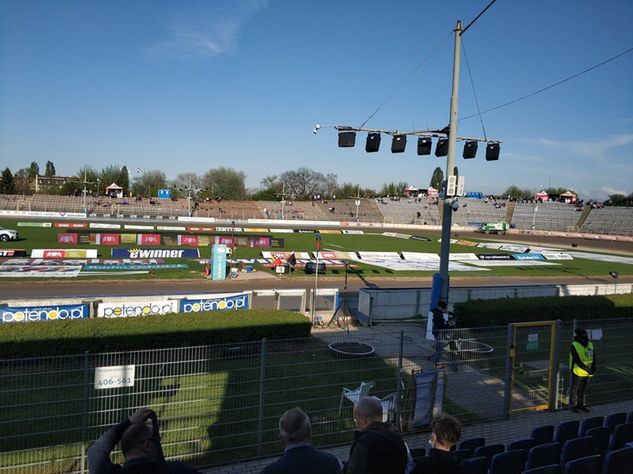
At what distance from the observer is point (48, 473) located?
6340 mm

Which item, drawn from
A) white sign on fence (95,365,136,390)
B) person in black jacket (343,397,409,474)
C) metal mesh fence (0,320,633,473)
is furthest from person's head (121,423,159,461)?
white sign on fence (95,365,136,390)

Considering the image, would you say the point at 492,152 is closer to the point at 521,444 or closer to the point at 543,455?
the point at 521,444

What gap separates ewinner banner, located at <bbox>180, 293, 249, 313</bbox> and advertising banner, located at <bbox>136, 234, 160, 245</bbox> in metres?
27.0

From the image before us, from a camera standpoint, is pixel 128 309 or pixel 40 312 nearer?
pixel 40 312

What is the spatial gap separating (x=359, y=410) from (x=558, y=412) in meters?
7.88

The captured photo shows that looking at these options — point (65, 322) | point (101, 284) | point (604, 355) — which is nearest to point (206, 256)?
point (101, 284)

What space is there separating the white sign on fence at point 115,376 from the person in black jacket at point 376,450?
3.74 m

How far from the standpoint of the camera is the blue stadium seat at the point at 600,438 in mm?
6339

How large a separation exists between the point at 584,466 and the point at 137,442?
185 inches

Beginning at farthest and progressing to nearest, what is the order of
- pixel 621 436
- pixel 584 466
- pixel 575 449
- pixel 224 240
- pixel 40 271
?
1. pixel 224 240
2. pixel 40 271
3. pixel 621 436
4. pixel 575 449
5. pixel 584 466

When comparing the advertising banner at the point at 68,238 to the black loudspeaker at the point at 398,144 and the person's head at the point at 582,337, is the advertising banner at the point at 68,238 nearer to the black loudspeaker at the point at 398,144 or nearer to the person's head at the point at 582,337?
the black loudspeaker at the point at 398,144

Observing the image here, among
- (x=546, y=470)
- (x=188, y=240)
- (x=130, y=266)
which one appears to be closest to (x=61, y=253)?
(x=130, y=266)

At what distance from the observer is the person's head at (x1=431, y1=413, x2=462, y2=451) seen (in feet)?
12.4

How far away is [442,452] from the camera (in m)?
3.71
